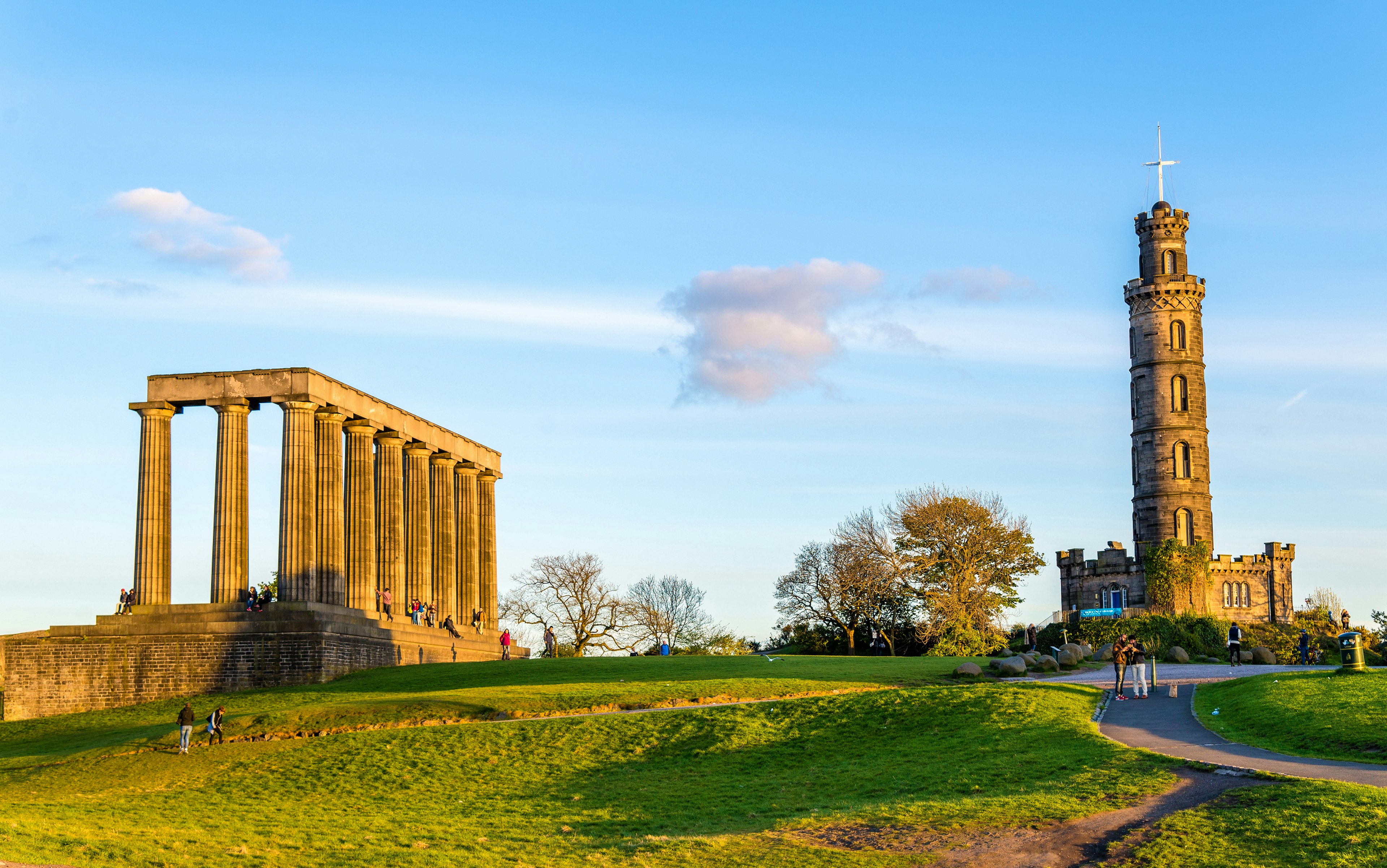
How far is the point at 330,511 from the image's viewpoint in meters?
60.8

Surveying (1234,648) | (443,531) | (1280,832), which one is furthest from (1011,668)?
(443,531)

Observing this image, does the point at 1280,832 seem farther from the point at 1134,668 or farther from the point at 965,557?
the point at 965,557

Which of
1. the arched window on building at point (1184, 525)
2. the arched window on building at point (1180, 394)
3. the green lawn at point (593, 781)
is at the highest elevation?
the arched window on building at point (1180, 394)

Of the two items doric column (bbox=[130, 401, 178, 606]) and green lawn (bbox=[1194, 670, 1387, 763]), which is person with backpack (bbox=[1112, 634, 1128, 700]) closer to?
green lawn (bbox=[1194, 670, 1387, 763])

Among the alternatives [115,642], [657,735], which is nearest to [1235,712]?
[657,735]

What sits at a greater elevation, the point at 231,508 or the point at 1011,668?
the point at 231,508

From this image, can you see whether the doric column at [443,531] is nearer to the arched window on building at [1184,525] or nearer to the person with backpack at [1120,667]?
the person with backpack at [1120,667]

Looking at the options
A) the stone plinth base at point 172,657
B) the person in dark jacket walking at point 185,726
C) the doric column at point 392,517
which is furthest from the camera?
the doric column at point 392,517

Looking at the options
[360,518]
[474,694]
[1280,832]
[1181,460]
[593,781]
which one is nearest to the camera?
[1280,832]

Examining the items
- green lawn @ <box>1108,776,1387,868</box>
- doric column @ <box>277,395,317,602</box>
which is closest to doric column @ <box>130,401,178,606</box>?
doric column @ <box>277,395,317,602</box>

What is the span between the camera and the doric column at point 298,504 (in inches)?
2317

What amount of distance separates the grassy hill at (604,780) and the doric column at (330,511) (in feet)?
48.9

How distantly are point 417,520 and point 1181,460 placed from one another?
65724 mm

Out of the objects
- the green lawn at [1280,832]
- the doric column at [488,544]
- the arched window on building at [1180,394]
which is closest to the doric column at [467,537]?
the doric column at [488,544]
